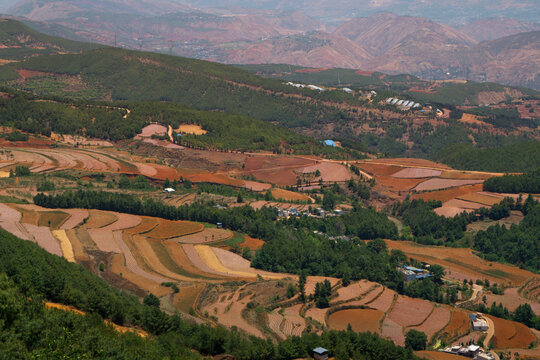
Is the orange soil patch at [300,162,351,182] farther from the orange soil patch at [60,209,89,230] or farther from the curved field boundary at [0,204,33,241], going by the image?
the curved field boundary at [0,204,33,241]

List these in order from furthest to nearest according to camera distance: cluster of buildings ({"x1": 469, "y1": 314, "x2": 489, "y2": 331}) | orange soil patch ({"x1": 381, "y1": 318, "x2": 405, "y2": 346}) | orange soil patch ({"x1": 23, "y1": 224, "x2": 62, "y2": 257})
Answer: orange soil patch ({"x1": 23, "y1": 224, "x2": 62, "y2": 257}) < cluster of buildings ({"x1": 469, "y1": 314, "x2": 489, "y2": 331}) < orange soil patch ({"x1": 381, "y1": 318, "x2": 405, "y2": 346})

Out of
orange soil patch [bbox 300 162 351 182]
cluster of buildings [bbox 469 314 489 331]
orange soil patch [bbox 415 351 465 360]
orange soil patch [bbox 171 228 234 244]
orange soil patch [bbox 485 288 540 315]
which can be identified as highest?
orange soil patch [bbox 415 351 465 360]

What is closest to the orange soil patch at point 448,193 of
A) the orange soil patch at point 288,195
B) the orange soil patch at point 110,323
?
the orange soil patch at point 288,195

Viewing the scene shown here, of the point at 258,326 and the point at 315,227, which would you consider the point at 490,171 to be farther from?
the point at 258,326

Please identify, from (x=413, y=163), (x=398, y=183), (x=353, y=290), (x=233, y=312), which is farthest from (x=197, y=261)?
(x=413, y=163)

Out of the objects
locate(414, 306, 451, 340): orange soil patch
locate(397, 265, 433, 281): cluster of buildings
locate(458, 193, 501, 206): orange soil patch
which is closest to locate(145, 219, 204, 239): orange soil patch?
locate(397, 265, 433, 281): cluster of buildings

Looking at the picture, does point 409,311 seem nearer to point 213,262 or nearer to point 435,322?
point 435,322
